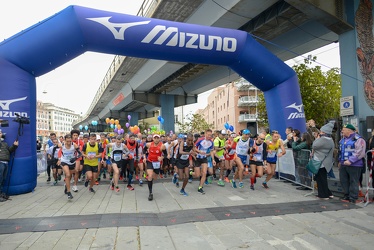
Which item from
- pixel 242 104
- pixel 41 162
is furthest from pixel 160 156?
pixel 242 104

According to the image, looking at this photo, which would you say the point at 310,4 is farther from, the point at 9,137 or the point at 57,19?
the point at 9,137

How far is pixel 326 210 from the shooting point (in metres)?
6.21

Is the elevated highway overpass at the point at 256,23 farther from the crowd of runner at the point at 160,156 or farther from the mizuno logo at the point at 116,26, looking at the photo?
the mizuno logo at the point at 116,26

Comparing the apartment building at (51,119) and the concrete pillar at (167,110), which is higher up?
the apartment building at (51,119)

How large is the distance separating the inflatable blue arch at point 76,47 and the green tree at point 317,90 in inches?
474

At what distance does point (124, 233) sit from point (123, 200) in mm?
2813

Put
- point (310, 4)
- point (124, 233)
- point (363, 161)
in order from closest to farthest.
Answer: point (124, 233) → point (363, 161) → point (310, 4)

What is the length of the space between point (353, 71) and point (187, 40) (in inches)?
267

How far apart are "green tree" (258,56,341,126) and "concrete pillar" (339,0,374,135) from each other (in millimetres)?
7811

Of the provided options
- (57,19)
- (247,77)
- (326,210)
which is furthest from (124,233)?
(247,77)

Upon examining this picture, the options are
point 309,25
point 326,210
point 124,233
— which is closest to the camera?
point 124,233

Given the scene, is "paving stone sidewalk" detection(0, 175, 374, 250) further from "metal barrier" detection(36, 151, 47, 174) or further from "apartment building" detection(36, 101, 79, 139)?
"apartment building" detection(36, 101, 79, 139)

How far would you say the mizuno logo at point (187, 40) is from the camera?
8.83 meters

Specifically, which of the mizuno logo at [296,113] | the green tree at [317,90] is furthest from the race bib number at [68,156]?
the green tree at [317,90]
